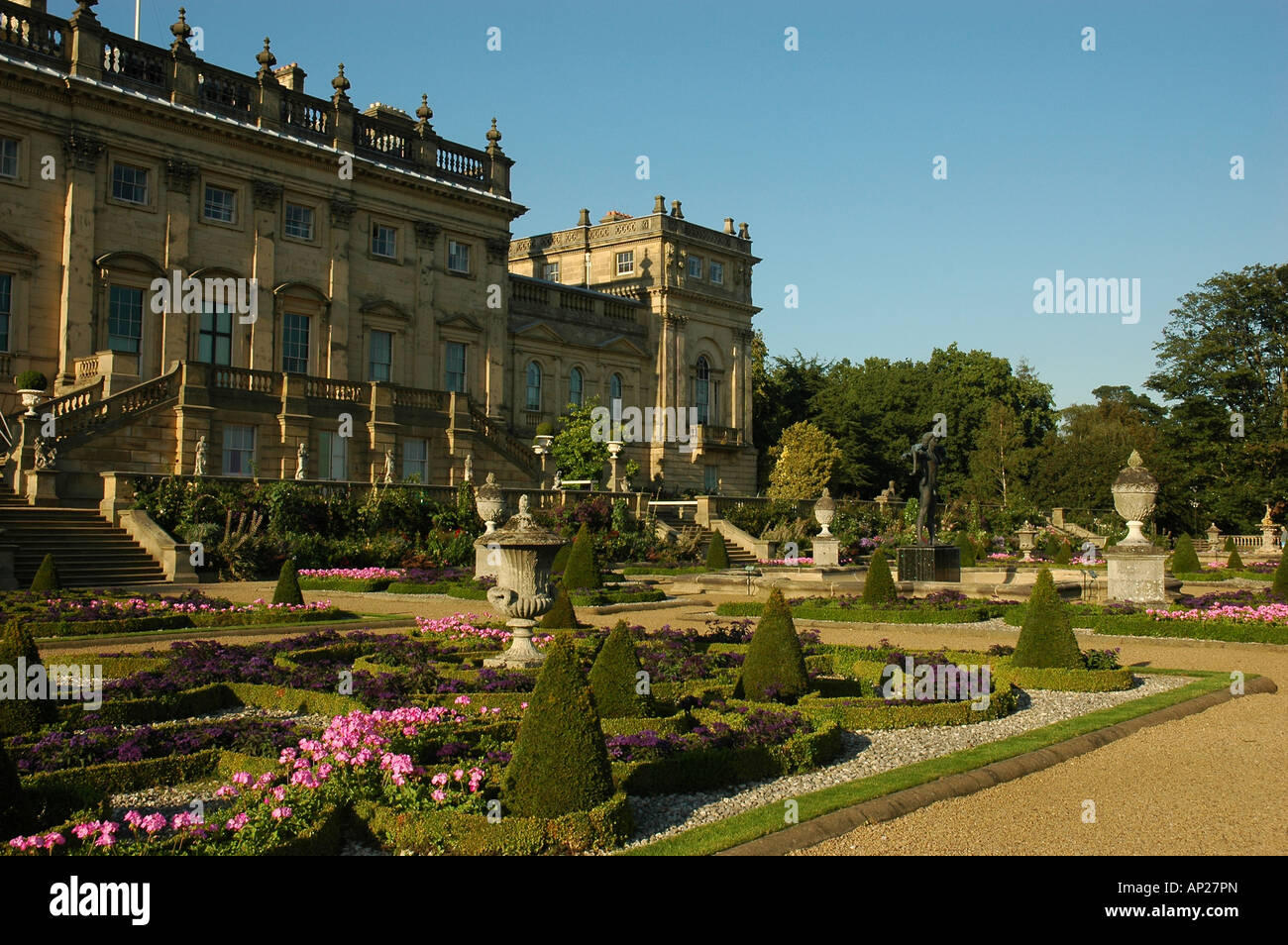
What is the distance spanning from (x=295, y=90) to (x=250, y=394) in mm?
12218

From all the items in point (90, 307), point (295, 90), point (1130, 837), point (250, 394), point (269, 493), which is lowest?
point (1130, 837)

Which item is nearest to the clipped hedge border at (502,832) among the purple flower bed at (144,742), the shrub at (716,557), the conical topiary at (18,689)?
the purple flower bed at (144,742)

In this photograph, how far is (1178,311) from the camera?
65438 millimetres

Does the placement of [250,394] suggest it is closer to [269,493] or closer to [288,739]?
[269,493]

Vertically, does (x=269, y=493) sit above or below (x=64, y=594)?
above

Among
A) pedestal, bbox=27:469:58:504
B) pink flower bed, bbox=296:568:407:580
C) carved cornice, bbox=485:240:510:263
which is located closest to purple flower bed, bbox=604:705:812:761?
pink flower bed, bbox=296:568:407:580

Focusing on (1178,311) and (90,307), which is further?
(1178,311)

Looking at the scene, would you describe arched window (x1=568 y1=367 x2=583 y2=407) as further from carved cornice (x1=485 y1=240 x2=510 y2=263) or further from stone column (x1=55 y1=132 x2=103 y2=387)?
stone column (x1=55 y1=132 x2=103 y2=387)

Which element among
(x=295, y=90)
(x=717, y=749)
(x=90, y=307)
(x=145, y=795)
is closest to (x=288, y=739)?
(x=145, y=795)

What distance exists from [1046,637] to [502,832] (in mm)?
8850

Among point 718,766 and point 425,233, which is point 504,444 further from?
point 718,766

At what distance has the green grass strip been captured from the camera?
7086mm

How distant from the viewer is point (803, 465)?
60938 millimetres
